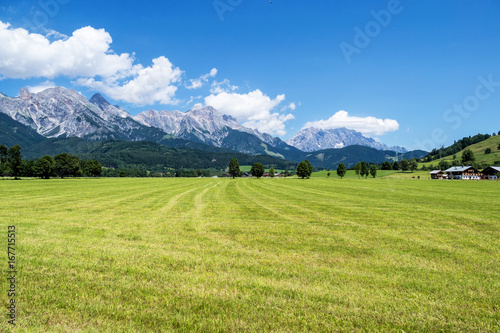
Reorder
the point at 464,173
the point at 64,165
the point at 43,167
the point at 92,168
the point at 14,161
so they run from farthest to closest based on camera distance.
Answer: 1. the point at 464,173
2. the point at 92,168
3. the point at 64,165
4. the point at 43,167
5. the point at 14,161

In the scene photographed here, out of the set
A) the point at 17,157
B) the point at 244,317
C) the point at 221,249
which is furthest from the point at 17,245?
the point at 17,157

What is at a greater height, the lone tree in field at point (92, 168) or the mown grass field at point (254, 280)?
the lone tree in field at point (92, 168)

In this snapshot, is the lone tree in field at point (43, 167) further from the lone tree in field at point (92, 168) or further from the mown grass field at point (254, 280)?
the mown grass field at point (254, 280)

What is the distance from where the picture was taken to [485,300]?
6.40 meters

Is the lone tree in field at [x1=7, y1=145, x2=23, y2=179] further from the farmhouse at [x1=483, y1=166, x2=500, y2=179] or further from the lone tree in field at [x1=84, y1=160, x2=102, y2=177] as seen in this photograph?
the farmhouse at [x1=483, y1=166, x2=500, y2=179]

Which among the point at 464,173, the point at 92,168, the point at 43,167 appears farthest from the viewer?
the point at 464,173

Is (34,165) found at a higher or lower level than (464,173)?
higher

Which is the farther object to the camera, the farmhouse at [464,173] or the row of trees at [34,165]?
the farmhouse at [464,173]

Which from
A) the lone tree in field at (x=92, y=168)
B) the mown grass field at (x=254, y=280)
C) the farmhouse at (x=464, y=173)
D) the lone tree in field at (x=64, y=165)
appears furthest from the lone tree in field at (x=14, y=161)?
the farmhouse at (x=464, y=173)

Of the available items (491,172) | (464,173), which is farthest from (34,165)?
(491,172)

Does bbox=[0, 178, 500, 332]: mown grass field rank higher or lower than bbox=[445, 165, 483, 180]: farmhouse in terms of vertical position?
lower

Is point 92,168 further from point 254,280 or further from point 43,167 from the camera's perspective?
point 254,280

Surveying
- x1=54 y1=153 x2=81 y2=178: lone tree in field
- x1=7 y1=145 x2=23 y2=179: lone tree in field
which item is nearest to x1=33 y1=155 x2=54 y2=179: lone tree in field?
x1=7 y1=145 x2=23 y2=179: lone tree in field

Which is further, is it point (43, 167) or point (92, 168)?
point (92, 168)
